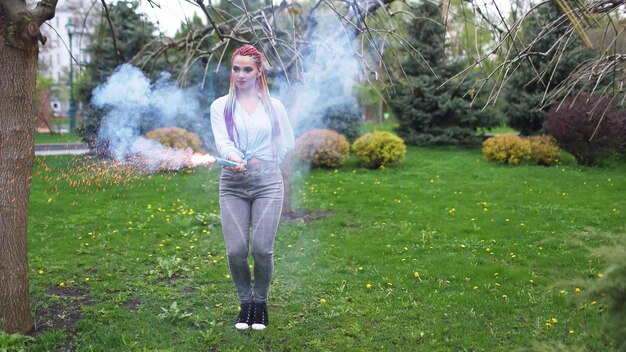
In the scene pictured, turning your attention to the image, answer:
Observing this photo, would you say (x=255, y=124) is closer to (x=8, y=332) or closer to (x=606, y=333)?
(x=8, y=332)

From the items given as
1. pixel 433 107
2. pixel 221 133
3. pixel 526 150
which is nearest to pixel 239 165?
pixel 221 133

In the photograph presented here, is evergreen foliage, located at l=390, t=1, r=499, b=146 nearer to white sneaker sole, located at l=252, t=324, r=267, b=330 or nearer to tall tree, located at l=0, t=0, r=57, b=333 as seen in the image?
white sneaker sole, located at l=252, t=324, r=267, b=330

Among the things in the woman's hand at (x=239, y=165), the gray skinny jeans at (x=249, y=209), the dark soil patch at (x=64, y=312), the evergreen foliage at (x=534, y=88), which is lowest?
the dark soil patch at (x=64, y=312)

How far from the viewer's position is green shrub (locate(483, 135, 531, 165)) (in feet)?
44.1

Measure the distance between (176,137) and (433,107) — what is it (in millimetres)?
9131

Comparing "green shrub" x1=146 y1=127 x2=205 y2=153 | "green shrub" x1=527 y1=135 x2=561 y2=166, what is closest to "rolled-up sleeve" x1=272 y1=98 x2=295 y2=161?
"green shrub" x1=146 y1=127 x2=205 y2=153

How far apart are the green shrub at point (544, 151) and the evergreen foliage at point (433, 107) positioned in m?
4.12

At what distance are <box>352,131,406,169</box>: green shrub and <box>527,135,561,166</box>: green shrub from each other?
125 inches

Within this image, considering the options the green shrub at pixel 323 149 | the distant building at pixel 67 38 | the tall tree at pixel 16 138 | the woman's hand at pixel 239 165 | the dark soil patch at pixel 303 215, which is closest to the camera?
the tall tree at pixel 16 138

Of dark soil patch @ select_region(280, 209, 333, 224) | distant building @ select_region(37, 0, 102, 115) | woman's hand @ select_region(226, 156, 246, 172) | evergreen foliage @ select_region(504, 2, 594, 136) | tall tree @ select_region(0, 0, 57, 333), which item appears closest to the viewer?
tall tree @ select_region(0, 0, 57, 333)

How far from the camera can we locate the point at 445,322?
402 centimetres

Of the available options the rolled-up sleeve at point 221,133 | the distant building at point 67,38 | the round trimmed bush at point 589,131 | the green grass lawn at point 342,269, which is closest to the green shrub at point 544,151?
the round trimmed bush at point 589,131

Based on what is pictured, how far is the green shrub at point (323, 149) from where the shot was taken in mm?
13062

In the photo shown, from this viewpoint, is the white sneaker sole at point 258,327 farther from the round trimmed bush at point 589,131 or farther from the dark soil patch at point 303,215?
the round trimmed bush at point 589,131
